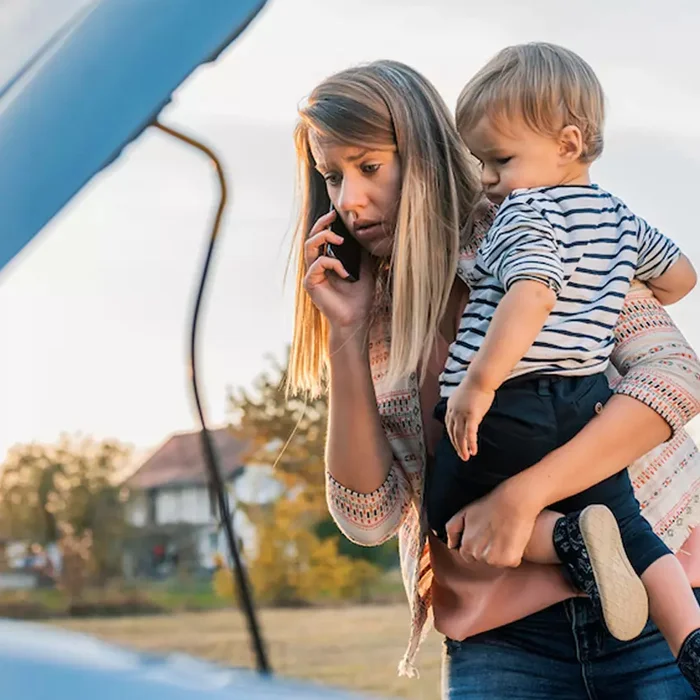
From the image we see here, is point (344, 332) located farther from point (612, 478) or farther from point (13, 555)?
point (13, 555)

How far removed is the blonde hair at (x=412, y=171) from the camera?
1656 mm

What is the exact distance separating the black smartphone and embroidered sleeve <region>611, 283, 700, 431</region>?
16.2 inches

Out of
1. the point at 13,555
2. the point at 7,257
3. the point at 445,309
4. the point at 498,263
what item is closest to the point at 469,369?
the point at 498,263

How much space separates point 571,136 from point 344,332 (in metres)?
0.43

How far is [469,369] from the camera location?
147 cm

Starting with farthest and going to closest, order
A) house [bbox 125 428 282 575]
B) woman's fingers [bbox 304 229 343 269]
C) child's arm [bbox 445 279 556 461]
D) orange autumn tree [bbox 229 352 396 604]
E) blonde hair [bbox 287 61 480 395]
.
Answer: orange autumn tree [bbox 229 352 396 604] < woman's fingers [bbox 304 229 343 269] < blonde hair [bbox 287 61 480 395] < child's arm [bbox 445 279 556 461] < house [bbox 125 428 282 575]

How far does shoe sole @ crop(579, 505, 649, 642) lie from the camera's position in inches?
56.4

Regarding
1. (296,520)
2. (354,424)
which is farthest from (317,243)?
(296,520)

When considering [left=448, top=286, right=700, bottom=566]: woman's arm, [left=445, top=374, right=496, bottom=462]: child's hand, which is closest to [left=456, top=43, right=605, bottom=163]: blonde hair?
[left=448, top=286, right=700, bottom=566]: woman's arm

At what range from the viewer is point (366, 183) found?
168 centimetres

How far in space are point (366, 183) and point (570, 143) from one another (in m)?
0.28

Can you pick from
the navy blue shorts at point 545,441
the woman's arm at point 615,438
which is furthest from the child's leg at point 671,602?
the woman's arm at point 615,438

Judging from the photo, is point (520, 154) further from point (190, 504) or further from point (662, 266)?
point (190, 504)

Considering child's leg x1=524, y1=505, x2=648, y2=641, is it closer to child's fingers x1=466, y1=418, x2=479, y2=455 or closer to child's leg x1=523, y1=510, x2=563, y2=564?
child's leg x1=523, y1=510, x2=563, y2=564
